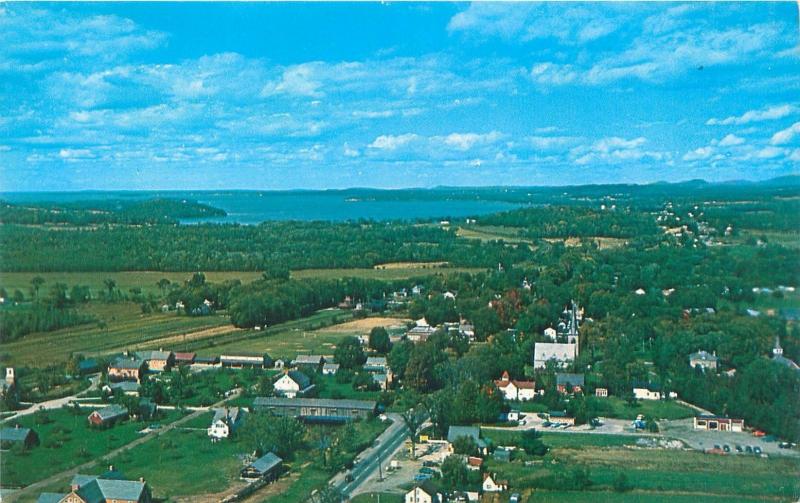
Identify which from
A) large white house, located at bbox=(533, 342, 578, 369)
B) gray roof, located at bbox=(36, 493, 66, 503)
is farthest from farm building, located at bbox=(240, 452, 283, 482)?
large white house, located at bbox=(533, 342, 578, 369)

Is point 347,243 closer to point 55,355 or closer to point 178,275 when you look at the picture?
point 178,275

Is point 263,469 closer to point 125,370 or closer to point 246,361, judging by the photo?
point 125,370

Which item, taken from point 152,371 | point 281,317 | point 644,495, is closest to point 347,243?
point 281,317

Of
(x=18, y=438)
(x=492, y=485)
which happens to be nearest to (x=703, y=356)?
(x=492, y=485)

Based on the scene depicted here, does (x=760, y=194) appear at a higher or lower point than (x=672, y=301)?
higher

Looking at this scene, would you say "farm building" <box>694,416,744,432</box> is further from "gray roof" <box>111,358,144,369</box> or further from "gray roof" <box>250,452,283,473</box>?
"gray roof" <box>111,358,144,369</box>
